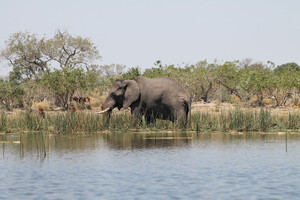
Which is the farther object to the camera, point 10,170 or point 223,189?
point 10,170

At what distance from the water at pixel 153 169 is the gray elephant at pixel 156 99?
3.57 metres

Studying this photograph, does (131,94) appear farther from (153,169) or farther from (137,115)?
(153,169)

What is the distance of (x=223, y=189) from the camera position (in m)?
9.73

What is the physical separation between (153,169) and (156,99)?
10.5 meters

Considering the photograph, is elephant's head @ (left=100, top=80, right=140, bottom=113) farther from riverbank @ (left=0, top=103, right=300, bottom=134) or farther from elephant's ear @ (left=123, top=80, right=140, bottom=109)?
riverbank @ (left=0, top=103, right=300, bottom=134)

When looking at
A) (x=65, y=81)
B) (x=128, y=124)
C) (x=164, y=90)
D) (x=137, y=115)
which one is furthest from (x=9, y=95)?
(x=164, y=90)

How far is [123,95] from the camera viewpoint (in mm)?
23000

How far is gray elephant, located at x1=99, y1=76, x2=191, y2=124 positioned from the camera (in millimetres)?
22203

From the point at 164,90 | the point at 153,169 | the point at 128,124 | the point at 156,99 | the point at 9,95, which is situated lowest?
the point at 153,169

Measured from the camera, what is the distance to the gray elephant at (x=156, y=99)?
22203 millimetres

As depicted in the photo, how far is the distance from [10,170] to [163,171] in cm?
365

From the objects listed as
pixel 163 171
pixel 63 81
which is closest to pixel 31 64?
pixel 63 81

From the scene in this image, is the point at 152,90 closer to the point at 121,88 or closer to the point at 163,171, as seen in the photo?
the point at 121,88

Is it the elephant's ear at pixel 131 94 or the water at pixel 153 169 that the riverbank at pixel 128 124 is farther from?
the water at pixel 153 169
